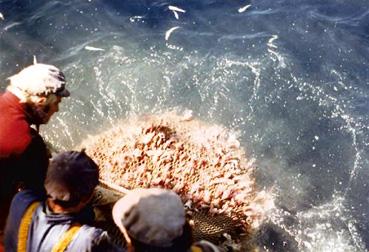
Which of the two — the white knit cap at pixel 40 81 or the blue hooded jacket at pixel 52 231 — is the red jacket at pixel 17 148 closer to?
the white knit cap at pixel 40 81

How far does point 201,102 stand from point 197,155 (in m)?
1.69

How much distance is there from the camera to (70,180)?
3029 mm

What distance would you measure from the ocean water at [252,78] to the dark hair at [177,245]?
380 centimetres

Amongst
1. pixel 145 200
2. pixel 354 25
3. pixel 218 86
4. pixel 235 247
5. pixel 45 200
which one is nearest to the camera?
pixel 145 200

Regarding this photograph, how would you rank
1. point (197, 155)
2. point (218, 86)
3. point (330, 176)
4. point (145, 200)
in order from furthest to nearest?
point (218, 86) < point (330, 176) < point (197, 155) < point (145, 200)

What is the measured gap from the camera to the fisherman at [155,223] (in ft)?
8.73

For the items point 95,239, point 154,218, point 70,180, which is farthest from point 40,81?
point 154,218

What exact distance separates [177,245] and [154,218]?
24cm

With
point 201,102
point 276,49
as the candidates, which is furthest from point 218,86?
point 276,49

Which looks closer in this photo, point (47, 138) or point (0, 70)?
point (47, 138)

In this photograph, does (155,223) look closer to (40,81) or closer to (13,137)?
(13,137)

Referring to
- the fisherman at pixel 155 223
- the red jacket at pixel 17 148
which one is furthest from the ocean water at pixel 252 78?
the fisherman at pixel 155 223

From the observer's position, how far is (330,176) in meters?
7.26

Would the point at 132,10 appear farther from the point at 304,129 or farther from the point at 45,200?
the point at 45,200
